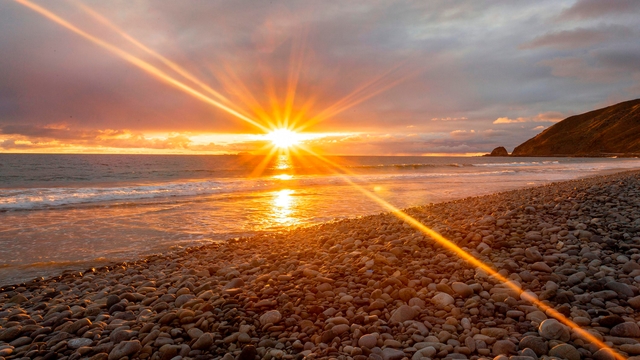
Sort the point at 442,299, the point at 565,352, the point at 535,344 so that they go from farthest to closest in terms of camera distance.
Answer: the point at 442,299 → the point at 535,344 → the point at 565,352

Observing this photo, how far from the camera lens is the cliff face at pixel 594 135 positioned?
121750mm

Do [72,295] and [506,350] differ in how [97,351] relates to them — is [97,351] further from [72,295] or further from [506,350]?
[506,350]

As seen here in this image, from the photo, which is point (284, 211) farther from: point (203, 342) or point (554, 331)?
point (554, 331)

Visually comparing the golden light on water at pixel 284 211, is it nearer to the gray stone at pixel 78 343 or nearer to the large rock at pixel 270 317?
the large rock at pixel 270 317

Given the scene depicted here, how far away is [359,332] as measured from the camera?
136 inches

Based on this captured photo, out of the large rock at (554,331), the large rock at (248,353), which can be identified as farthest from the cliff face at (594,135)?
the large rock at (248,353)

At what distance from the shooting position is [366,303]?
4125mm

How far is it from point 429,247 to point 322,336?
3136mm

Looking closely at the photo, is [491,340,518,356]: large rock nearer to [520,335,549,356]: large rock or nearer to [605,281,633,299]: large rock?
[520,335,549,356]: large rock

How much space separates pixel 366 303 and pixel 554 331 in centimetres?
185

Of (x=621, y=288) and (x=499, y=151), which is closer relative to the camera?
(x=621, y=288)

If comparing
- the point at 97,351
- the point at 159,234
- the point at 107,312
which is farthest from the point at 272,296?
the point at 159,234

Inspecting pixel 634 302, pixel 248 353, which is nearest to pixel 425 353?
pixel 248 353

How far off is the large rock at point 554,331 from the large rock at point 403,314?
1.16m
